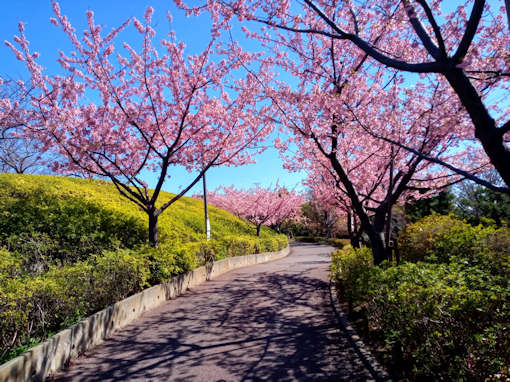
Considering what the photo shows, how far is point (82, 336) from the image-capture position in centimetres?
468

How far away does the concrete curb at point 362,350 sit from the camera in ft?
12.4

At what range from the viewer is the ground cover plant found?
4363 mm

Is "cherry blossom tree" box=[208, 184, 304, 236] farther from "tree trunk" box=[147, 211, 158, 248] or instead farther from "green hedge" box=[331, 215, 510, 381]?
"green hedge" box=[331, 215, 510, 381]

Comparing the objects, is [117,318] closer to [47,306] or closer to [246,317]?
[47,306]

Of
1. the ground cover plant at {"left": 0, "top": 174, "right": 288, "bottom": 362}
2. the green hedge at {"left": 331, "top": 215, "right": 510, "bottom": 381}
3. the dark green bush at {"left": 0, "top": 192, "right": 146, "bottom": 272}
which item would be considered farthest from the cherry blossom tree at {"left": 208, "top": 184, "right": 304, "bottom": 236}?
the green hedge at {"left": 331, "top": 215, "right": 510, "bottom": 381}

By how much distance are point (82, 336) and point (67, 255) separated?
4.07 metres

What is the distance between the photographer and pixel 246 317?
21.9 ft

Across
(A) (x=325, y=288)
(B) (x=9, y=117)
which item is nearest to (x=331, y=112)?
(A) (x=325, y=288)

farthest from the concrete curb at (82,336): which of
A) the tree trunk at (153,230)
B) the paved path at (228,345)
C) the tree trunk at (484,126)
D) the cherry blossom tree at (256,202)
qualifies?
the cherry blossom tree at (256,202)

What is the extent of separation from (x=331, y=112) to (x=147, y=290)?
5.74 metres

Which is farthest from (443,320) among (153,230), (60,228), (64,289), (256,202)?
(256,202)

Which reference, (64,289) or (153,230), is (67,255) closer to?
(153,230)

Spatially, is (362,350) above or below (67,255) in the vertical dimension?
below

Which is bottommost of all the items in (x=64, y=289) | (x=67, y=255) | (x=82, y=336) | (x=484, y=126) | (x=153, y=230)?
(x=82, y=336)
